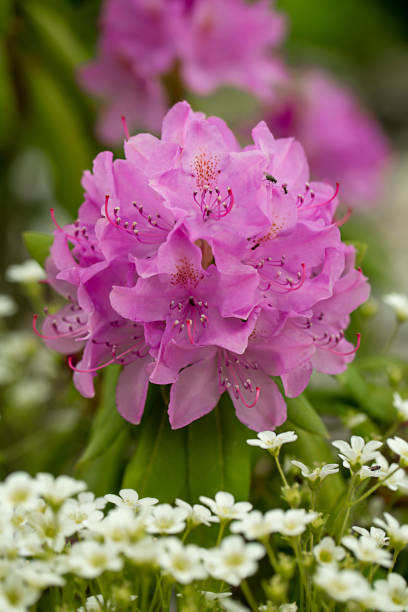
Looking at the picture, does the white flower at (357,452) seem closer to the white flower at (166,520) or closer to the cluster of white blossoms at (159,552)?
the cluster of white blossoms at (159,552)

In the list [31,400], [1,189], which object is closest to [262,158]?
[31,400]

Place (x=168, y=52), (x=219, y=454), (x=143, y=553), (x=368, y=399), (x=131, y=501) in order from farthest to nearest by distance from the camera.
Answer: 1. (x=168, y=52)
2. (x=368, y=399)
3. (x=219, y=454)
4. (x=131, y=501)
5. (x=143, y=553)

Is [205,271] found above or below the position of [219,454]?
above

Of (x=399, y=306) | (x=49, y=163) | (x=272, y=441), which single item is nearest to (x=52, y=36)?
(x=49, y=163)

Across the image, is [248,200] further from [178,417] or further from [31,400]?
[31,400]

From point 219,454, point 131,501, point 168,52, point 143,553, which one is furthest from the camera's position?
point 168,52

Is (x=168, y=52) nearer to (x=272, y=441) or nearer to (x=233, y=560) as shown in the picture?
(x=272, y=441)
